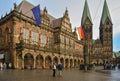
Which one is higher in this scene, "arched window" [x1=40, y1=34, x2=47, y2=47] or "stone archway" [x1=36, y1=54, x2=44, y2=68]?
"arched window" [x1=40, y1=34, x2=47, y2=47]

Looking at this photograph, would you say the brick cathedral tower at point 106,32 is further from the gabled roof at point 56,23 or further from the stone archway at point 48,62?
the stone archway at point 48,62

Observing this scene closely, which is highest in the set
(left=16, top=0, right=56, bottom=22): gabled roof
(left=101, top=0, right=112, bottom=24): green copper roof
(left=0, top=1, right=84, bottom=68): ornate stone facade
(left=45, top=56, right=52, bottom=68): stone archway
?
(left=101, top=0, right=112, bottom=24): green copper roof

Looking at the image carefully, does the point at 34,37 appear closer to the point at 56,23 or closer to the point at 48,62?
the point at 48,62

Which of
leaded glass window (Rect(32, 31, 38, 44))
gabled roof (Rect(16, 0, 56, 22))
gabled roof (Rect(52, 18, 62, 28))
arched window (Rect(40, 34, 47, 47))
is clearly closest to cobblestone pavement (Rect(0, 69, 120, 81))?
leaded glass window (Rect(32, 31, 38, 44))

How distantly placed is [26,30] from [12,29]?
11.3ft

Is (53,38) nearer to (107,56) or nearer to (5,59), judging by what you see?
(5,59)

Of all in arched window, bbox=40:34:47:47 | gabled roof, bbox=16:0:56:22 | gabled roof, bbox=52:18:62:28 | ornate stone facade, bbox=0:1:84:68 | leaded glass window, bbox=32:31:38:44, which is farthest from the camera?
gabled roof, bbox=52:18:62:28

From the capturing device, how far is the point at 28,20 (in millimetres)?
31859

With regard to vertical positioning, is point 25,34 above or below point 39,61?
above

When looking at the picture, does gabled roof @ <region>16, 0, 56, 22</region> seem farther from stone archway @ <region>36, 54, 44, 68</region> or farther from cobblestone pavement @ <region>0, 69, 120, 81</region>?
cobblestone pavement @ <region>0, 69, 120, 81</region>

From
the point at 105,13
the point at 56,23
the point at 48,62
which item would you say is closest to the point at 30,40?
the point at 48,62

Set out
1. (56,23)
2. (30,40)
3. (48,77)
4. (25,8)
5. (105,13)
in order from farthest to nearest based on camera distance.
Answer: (105,13)
(56,23)
(25,8)
(30,40)
(48,77)

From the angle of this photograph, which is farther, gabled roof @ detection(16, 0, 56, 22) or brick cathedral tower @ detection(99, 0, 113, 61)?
brick cathedral tower @ detection(99, 0, 113, 61)

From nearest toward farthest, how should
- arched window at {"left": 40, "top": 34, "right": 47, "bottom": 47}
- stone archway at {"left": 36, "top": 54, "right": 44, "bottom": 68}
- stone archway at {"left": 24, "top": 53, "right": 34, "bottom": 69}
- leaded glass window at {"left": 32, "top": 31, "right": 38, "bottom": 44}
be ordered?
stone archway at {"left": 24, "top": 53, "right": 34, "bottom": 69}
stone archway at {"left": 36, "top": 54, "right": 44, "bottom": 68}
leaded glass window at {"left": 32, "top": 31, "right": 38, "bottom": 44}
arched window at {"left": 40, "top": 34, "right": 47, "bottom": 47}
